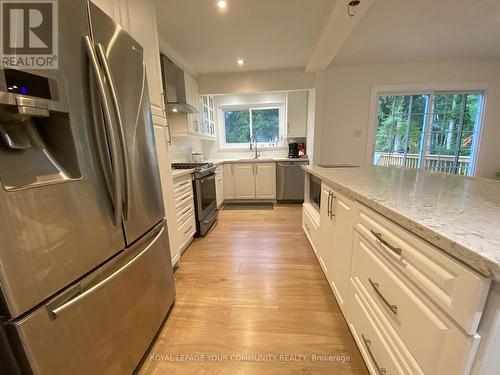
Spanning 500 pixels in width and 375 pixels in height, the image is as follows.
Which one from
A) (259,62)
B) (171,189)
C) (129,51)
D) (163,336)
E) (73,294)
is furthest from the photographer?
(259,62)

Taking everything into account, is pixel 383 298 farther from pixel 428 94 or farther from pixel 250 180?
pixel 428 94

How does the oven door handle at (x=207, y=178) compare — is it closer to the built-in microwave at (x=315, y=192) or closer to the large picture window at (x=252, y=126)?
the built-in microwave at (x=315, y=192)

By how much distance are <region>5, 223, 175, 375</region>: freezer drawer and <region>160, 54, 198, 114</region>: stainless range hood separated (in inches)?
74.6

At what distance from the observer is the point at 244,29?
2309 millimetres

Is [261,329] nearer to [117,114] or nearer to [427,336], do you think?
[427,336]

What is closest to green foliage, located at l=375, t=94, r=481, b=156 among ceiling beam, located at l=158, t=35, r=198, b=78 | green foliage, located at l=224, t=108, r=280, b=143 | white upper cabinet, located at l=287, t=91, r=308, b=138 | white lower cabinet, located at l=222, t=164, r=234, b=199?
white upper cabinet, located at l=287, t=91, r=308, b=138

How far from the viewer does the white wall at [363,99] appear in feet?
11.1

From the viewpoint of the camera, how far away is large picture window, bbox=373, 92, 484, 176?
3.59 meters

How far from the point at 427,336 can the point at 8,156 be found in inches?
52.9

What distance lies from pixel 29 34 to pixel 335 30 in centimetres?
250

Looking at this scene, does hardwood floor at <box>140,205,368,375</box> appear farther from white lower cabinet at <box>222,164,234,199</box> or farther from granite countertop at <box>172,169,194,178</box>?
white lower cabinet at <box>222,164,234,199</box>

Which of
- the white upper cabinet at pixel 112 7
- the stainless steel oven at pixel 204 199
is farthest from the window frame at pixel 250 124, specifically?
the white upper cabinet at pixel 112 7

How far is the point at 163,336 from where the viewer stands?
1257mm

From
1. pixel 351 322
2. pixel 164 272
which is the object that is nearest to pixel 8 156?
pixel 164 272
